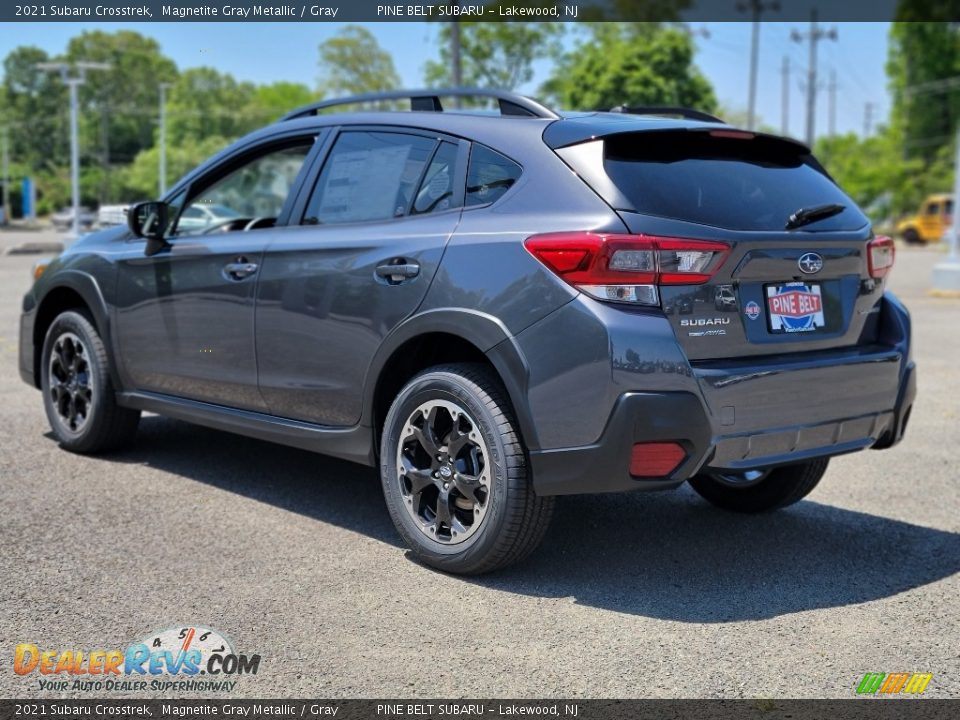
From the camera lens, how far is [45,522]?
4852 mm

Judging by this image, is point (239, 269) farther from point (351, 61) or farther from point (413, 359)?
point (351, 61)

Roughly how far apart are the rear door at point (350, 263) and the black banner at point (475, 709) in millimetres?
1653

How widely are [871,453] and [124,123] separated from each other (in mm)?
108514

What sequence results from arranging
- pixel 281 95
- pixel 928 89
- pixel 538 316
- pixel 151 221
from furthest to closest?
pixel 281 95, pixel 928 89, pixel 151 221, pixel 538 316

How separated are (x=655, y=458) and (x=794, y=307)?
0.85 metres

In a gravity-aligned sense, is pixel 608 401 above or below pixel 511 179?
below

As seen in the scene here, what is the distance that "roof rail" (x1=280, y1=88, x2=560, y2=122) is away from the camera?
4473mm

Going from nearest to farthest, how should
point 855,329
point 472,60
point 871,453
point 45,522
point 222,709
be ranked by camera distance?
point 222,709 < point 855,329 < point 45,522 < point 871,453 < point 472,60

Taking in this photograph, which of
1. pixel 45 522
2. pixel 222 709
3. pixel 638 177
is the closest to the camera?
pixel 222 709

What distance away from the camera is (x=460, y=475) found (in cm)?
422

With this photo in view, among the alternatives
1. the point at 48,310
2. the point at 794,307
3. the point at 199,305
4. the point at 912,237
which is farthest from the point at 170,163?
the point at 794,307

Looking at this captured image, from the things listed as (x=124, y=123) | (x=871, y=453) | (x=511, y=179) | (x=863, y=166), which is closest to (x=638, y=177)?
(x=511, y=179)

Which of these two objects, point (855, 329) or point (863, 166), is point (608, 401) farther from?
point (863, 166)

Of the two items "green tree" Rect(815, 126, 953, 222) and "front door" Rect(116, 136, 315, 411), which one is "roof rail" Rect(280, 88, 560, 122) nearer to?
"front door" Rect(116, 136, 315, 411)
